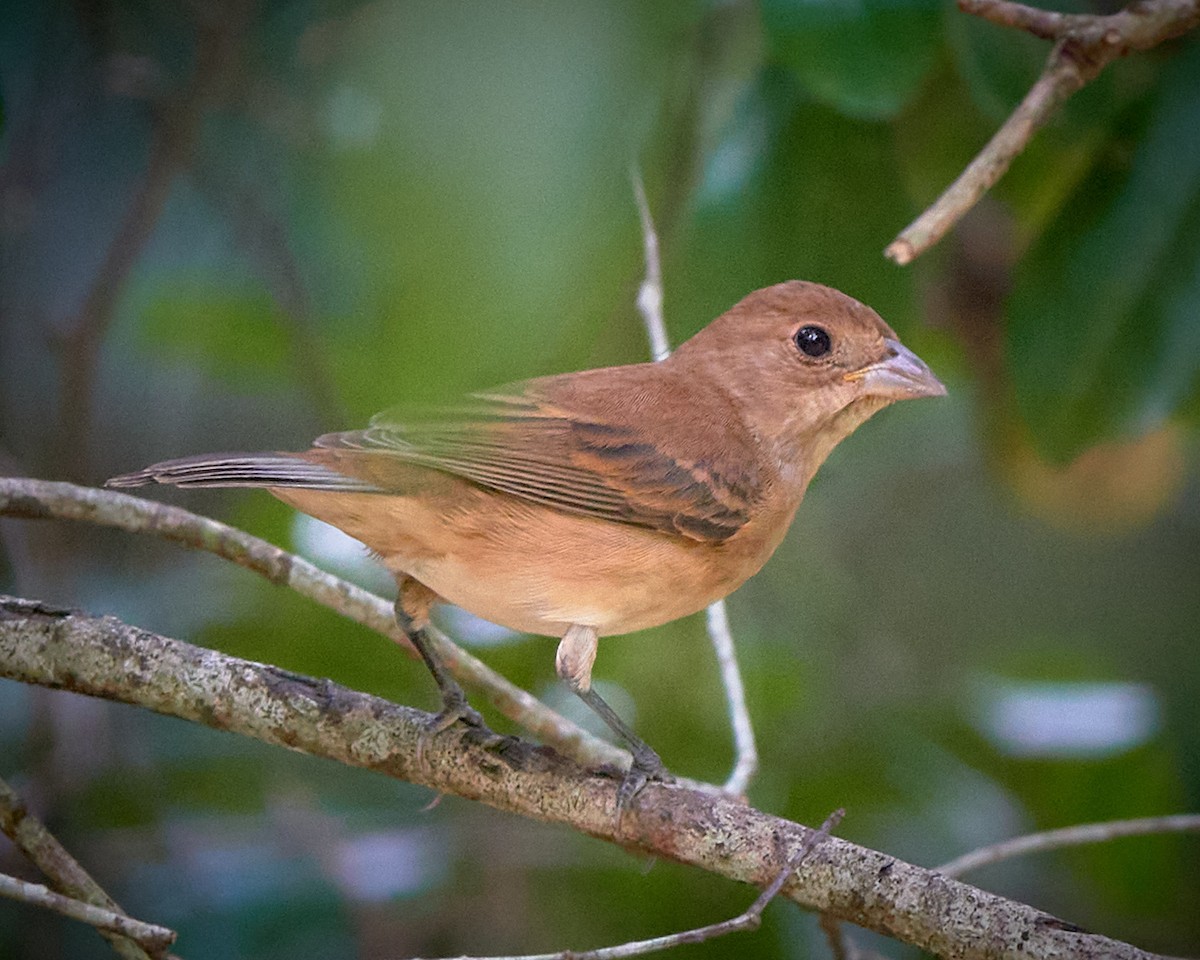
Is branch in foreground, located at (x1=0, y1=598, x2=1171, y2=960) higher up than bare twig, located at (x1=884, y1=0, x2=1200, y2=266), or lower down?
lower down

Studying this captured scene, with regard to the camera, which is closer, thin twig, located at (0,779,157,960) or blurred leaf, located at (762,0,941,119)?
thin twig, located at (0,779,157,960)

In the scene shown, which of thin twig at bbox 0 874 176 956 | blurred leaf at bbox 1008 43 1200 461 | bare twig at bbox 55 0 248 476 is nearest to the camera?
thin twig at bbox 0 874 176 956

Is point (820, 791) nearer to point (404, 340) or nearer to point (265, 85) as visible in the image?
point (404, 340)

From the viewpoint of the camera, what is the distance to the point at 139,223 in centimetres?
372

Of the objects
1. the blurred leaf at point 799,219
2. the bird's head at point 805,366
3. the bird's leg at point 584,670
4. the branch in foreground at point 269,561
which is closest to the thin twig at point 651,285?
the bird's head at point 805,366

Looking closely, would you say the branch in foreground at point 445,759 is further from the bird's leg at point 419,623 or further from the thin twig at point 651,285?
the thin twig at point 651,285

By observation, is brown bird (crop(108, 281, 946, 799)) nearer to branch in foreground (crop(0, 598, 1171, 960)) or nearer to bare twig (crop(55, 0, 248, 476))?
branch in foreground (crop(0, 598, 1171, 960))

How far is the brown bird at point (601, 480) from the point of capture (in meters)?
2.75

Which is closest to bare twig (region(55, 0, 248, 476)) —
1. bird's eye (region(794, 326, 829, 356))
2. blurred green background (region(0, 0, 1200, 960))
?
blurred green background (region(0, 0, 1200, 960))

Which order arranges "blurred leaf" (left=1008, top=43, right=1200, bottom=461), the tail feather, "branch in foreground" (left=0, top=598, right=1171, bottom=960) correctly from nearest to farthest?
"branch in foreground" (left=0, top=598, right=1171, bottom=960)
the tail feather
"blurred leaf" (left=1008, top=43, right=1200, bottom=461)

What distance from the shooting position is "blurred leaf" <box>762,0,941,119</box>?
3189mm

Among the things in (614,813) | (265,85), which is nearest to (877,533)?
(265,85)

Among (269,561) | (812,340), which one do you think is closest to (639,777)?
(269,561)

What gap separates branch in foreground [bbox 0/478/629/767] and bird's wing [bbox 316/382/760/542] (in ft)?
0.86
